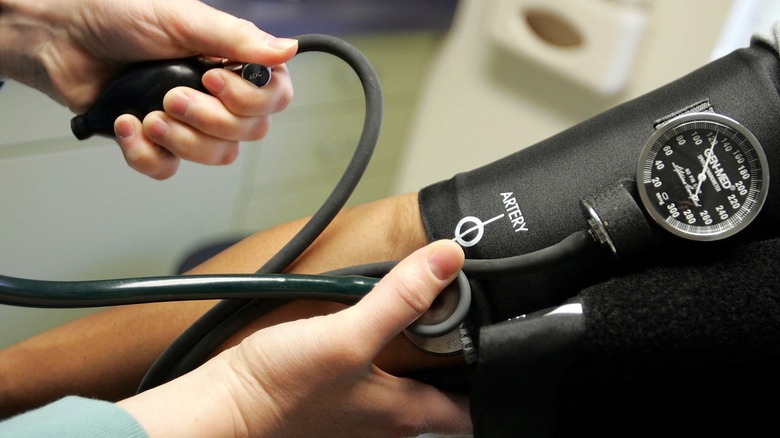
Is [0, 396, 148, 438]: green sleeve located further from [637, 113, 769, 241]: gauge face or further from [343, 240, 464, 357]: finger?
[637, 113, 769, 241]: gauge face

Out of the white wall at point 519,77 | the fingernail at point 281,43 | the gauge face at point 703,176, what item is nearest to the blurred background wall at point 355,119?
the white wall at point 519,77

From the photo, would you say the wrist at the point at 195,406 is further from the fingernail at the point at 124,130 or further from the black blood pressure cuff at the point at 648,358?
the fingernail at the point at 124,130

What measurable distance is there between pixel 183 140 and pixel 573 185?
1.42ft

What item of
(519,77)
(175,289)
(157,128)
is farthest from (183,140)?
(519,77)

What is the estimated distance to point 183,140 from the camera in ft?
2.73

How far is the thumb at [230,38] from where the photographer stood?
0.78 m

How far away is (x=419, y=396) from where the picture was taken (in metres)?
0.68

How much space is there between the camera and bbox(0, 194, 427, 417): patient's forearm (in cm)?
80

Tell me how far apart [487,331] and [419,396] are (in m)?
0.13

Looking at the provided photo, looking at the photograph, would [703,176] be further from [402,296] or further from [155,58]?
[155,58]

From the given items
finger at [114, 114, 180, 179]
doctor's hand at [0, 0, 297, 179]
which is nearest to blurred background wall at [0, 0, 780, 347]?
doctor's hand at [0, 0, 297, 179]

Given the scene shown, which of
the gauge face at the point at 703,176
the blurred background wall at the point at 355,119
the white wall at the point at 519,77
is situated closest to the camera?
the gauge face at the point at 703,176

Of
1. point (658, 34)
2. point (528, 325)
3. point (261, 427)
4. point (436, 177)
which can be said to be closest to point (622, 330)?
point (528, 325)

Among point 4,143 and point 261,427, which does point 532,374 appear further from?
point 4,143
